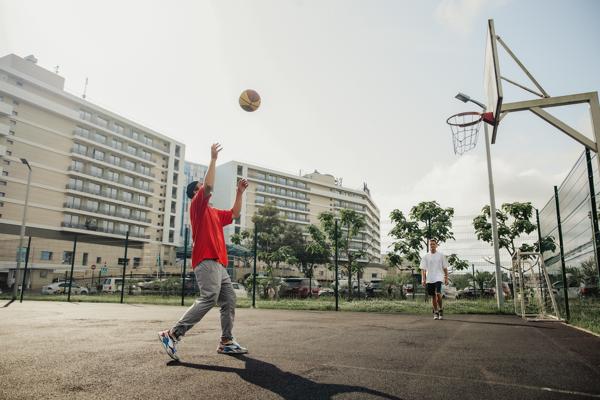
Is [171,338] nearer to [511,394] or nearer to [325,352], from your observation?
[325,352]

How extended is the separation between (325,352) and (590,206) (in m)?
5.45

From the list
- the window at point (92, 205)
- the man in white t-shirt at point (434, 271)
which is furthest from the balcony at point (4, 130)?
the man in white t-shirt at point (434, 271)

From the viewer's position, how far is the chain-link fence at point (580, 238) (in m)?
6.53

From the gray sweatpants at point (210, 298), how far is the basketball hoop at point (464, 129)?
7.88m

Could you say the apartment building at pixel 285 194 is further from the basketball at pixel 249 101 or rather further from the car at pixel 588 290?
the basketball at pixel 249 101

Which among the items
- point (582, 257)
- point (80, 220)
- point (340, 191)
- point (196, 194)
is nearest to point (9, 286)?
point (80, 220)

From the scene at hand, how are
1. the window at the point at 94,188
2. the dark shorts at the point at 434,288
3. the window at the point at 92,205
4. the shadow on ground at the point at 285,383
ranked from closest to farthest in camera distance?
the shadow on ground at the point at 285,383
the dark shorts at the point at 434,288
the window at the point at 92,205
the window at the point at 94,188

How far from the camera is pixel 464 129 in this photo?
9.95 m

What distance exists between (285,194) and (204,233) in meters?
71.9

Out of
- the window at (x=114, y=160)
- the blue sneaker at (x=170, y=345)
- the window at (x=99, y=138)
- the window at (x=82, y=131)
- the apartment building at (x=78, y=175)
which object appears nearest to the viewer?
the blue sneaker at (x=170, y=345)

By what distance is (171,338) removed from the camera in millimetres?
3652

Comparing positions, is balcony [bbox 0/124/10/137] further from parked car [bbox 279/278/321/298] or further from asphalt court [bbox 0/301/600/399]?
asphalt court [bbox 0/301/600/399]

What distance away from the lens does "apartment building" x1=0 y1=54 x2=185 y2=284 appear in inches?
1708

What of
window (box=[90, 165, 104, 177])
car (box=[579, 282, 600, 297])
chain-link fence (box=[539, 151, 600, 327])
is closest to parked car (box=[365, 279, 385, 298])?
chain-link fence (box=[539, 151, 600, 327])
